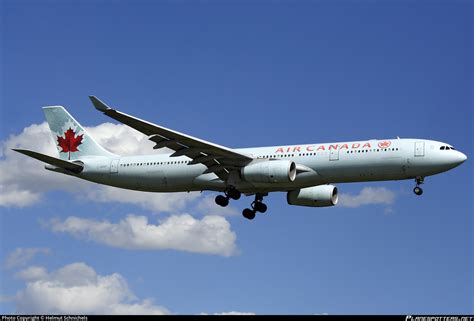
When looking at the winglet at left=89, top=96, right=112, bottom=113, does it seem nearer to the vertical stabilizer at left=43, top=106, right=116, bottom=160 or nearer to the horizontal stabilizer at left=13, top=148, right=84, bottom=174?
the horizontal stabilizer at left=13, top=148, right=84, bottom=174

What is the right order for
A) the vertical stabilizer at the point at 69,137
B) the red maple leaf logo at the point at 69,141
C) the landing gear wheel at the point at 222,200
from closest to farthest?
1. the landing gear wheel at the point at 222,200
2. the vertical stabilizer at the point at 69,137
3. the red maple leaf logo at the point at 69,141

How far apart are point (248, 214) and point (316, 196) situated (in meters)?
4.38

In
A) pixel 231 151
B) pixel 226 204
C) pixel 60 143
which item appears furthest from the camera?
pixel 60 143

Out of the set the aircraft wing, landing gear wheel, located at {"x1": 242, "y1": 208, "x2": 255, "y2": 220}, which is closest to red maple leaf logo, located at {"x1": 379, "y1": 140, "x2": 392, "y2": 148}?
the aircraft wing

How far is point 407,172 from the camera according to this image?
4191 cm

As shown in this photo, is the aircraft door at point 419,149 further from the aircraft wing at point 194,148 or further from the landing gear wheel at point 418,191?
the aircraft wing at point 194,148

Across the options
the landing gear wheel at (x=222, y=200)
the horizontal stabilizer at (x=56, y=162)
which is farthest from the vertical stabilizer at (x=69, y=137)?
the landing gear wheel at (x=222, y=200)

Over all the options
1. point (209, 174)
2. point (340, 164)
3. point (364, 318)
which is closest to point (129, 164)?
point (209, 174)

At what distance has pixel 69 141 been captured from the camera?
177 feet

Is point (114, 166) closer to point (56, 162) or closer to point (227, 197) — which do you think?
point (56, 162)

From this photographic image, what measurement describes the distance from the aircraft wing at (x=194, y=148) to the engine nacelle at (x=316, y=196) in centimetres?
497

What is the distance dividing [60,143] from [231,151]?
15.4 meters

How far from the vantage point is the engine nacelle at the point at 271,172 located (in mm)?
42906

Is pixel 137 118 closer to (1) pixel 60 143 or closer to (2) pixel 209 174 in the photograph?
(2) pixel 209 174
